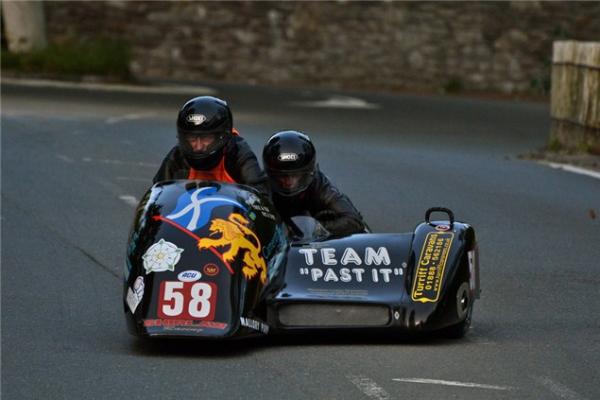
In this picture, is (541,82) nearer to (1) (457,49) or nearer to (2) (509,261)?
(1) (457,49)

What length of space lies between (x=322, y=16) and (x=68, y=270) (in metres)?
27.5

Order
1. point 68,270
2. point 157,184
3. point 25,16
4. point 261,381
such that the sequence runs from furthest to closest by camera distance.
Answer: point 25,16 < point 68,270 < point 157,184 < point 261,381

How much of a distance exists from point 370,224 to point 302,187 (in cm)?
430

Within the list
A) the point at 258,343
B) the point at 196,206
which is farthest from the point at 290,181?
the point at 258,343

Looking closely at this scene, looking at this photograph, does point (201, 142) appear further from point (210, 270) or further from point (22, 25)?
point (22, 25)

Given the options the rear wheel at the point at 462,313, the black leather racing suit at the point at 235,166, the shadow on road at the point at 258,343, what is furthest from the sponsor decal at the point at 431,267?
the black leather racing suit at the point at 235,166

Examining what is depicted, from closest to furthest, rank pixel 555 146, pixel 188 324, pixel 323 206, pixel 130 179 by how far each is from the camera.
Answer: pixel 188 324
pixel 323 206
pixel 130 179
pixel 555 146

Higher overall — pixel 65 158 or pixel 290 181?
pixel 290 181

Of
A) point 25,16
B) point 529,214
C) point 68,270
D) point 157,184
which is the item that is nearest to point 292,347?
point 157,184

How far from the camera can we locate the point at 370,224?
13.8 m

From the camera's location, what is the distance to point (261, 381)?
24.5ft

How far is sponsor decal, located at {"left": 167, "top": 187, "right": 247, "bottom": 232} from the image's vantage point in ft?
27.5

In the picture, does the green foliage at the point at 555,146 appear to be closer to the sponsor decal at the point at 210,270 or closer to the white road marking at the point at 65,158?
the white road marking at the point at 65,158

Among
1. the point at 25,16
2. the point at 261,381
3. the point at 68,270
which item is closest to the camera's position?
the point at 261,381
